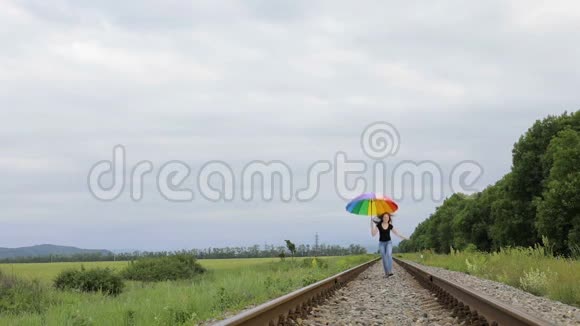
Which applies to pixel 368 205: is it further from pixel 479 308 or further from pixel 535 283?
pixel 479 308

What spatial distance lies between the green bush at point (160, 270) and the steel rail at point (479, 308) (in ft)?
72.2

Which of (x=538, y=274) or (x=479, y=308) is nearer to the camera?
(x=479, y=308)

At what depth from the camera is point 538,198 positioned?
36.5 metres

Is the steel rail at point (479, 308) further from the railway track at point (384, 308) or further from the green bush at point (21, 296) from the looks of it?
the green bush at point (21, 296)

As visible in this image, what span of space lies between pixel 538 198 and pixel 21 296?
30.4 metres

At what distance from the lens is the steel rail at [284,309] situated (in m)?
5.15

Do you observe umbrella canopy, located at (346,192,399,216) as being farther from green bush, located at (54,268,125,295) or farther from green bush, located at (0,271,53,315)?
green bush, located at (54,268,125,295)

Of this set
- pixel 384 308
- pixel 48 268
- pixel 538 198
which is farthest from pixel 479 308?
pixel 48 268

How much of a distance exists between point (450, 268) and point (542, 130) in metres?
22.7

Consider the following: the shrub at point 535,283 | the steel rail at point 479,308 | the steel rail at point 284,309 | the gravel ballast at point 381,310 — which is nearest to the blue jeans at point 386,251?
the gravel ballast at point 381,310

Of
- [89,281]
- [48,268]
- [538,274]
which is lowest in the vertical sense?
[48,268]

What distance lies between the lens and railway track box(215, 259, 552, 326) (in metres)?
5.52

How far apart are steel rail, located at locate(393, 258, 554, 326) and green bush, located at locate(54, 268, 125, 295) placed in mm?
13958

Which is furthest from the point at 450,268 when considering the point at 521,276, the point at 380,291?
the point at 380,291
